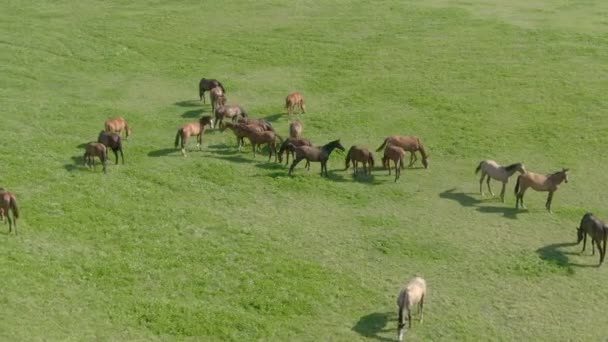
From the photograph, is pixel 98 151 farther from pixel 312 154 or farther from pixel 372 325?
pixel 372 325

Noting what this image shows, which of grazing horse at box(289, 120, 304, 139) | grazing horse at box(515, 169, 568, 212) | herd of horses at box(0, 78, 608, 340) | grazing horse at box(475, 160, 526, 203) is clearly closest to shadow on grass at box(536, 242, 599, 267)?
herd of horses at box(0, 78, 608, 340)

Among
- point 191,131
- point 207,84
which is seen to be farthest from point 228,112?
point 207,84

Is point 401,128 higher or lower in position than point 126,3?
lower

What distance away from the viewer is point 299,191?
21.3 m

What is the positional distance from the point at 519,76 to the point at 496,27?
25.8 ft

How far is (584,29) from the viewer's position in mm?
38906

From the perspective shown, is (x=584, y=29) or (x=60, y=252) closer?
(x=60, y=252)

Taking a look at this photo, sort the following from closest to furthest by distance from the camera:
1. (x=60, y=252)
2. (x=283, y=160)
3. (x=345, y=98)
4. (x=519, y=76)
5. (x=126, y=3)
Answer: (x=60, y=252), (x=283, y=160), (x=345, y=98), (x=519, y=76), (x=126, y=3)

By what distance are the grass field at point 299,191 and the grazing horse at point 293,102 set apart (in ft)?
1.32

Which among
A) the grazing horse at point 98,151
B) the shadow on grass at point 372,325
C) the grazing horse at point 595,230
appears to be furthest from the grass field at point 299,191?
the grazing horse at point 595,230

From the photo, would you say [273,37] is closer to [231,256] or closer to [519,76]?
[519,76]

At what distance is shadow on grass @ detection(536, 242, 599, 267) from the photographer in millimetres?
17844

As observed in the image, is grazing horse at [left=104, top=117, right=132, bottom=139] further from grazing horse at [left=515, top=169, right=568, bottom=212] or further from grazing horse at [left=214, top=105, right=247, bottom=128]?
grazing horse at [left=515, top=169, right=568, bottom=212]

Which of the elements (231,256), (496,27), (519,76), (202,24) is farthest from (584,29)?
(231,256)
